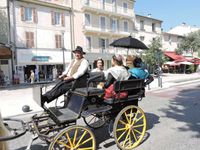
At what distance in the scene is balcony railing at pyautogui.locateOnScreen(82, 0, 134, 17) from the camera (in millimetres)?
27766

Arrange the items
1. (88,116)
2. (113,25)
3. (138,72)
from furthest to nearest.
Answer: (113,25) < (138,72) < (88,116)

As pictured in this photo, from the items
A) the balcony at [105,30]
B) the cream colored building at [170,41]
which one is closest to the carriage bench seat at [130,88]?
the balcony at [105,30]

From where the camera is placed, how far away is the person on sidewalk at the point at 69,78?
4.60 metres

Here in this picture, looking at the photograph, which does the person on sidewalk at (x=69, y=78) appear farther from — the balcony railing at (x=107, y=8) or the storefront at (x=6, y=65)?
the balcony railing at (x=107, y=8)

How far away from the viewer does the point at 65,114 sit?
399 centimetres

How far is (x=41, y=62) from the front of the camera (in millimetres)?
23406

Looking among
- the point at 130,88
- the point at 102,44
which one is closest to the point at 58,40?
the point at 102,44

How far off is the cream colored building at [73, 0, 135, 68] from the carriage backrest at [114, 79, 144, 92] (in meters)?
22.6

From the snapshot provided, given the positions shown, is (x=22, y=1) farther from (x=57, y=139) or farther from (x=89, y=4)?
(x=57, y=139)

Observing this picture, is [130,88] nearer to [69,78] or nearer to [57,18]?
[69,78]

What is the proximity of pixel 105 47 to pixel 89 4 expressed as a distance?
610 cm

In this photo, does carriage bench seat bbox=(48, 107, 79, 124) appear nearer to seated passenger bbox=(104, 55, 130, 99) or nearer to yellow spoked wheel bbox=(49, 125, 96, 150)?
yellow spoked wheel bbox=(49, 125, 96, 150)

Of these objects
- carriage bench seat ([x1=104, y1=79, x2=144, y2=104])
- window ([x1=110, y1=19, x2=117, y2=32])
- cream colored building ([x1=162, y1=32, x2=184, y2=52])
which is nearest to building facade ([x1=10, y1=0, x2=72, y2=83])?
window ([x1=110, y1=19, x2=117, y2=32])

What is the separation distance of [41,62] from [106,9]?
40.7ft
